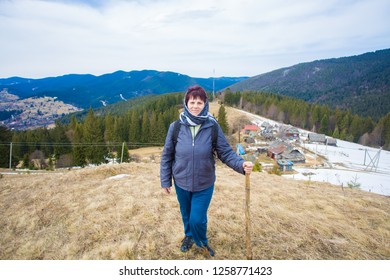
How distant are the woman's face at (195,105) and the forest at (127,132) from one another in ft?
37.4

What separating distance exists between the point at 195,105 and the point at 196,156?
0.69m

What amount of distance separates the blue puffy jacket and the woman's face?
7.6 inches

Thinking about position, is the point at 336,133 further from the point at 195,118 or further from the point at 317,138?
the point at 195,118

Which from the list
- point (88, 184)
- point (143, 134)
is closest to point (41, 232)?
point (88, 184)

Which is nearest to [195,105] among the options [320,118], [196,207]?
[196,207]

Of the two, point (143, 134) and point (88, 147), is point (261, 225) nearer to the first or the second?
point (88, 147)

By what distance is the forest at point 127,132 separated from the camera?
39.8 metres

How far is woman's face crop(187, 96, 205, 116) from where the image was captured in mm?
2900

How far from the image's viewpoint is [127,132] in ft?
193

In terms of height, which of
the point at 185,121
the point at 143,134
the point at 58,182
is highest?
the point at 185,121

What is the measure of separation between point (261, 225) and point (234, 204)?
1116 millimetres

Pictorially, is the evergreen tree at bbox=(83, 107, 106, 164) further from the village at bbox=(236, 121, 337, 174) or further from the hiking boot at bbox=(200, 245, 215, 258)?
the hiking boot at bbox=(200, 245, 215, 258)

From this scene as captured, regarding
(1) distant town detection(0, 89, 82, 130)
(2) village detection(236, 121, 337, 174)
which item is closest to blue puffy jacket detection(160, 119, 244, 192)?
(2) village detection(236, 121, 337, 174)
